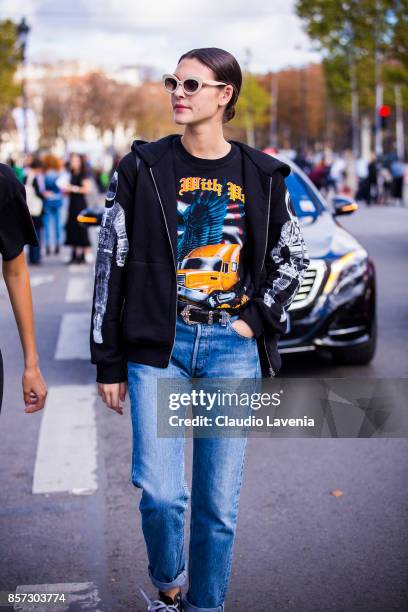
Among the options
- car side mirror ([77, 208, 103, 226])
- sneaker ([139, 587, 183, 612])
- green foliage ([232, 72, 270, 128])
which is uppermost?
car side mirror ([77, 208, 103, 226])

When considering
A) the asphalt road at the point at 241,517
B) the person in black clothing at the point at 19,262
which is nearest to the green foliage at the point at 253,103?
the asphalt road at the point at 241,517

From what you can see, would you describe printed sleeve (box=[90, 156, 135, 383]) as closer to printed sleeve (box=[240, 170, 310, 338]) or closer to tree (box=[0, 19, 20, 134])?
printed sleeve (box=[240, 170, 310, 338])

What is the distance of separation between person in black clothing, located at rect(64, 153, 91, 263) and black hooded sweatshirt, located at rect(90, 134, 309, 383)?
14.7 metres

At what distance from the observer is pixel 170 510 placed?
132 inches

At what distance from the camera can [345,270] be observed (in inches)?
318

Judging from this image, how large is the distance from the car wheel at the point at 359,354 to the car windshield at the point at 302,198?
1069 mm

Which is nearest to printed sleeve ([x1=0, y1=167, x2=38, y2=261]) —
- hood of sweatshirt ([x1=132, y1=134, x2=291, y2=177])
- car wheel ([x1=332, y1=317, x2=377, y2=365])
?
hood of sweatshirt ([x1=132, y1=134, x2=291, y2=177])

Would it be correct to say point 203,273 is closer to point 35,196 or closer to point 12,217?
point 12,217

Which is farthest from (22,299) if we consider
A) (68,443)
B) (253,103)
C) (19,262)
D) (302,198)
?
(253,103)

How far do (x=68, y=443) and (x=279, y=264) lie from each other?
3.16 metres

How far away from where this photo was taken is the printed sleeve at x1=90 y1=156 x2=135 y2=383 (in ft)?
11.0

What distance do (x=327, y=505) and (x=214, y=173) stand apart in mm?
2259

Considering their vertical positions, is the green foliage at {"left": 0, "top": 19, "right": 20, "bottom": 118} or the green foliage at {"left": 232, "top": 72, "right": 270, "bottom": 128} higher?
the green foliage at {"left": 0, "top": 19, "right": 20, "bottom": 118}

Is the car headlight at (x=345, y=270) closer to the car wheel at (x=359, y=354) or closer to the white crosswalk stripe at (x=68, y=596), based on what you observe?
the car wheel at (x=359, y=354)
